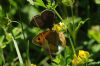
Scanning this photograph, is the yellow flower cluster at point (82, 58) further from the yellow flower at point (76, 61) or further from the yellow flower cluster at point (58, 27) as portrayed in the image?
the yellow flower cluster at point (58, 27)

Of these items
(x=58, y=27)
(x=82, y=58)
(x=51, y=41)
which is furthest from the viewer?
(x=51, y=41)

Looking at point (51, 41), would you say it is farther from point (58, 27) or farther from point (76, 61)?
point (76, 61)

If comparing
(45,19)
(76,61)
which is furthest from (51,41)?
(76,61)

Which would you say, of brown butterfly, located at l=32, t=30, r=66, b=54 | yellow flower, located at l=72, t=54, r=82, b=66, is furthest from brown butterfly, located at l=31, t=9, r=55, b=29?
yellow flower, located at l=72, t=54, r=82, b=66

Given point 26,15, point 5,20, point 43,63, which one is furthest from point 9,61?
point 26,15

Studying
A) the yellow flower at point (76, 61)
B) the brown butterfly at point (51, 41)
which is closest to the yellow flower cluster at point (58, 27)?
the brown butterfly at point (51, 41)
